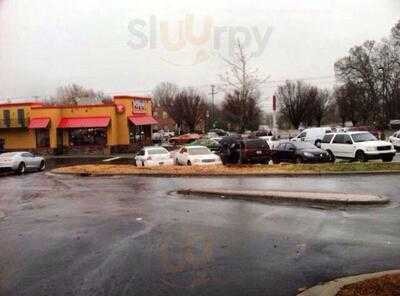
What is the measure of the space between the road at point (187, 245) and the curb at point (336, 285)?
1.17 ft

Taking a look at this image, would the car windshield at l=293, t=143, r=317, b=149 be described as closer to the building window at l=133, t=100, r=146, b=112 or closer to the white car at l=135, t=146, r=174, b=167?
the white car at l=135, t=146, r=174, b=167

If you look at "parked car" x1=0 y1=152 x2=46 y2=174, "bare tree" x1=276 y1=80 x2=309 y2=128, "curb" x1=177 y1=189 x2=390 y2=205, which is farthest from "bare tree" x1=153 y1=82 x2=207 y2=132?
"curb" x1=177 y1=189 x2=390 y2=205

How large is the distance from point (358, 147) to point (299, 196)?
15.2 meters

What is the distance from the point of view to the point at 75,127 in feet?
191

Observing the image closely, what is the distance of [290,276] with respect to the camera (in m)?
8.16

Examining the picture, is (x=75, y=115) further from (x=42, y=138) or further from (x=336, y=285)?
(x=336, y=285)

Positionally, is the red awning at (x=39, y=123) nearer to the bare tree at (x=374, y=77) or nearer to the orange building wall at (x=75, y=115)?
the orange building wall at (x=75, y=115)

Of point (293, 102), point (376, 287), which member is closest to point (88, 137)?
point (376, 287)

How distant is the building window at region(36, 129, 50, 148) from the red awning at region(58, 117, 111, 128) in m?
1.85

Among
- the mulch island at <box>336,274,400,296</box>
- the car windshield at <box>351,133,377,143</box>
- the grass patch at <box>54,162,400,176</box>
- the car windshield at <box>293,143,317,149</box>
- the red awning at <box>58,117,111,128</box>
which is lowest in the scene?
the mulch island at <box>336,274,400,296</box>

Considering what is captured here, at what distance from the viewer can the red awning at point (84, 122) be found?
2250 inches

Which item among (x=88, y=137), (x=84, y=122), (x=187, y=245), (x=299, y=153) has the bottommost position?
(x=187, y=245)

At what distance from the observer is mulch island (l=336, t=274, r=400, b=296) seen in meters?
6.68

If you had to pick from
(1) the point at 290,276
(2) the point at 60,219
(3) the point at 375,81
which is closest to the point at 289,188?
(2) the point at 60,219
